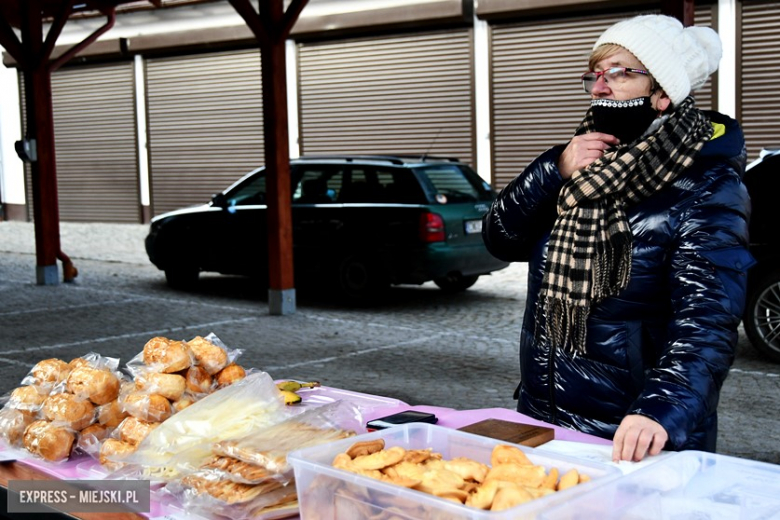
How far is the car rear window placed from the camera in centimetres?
1154

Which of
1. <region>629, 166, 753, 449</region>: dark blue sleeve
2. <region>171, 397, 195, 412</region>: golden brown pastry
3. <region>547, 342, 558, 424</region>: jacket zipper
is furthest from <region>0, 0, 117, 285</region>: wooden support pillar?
<region>629, 166, 753, 449</region>: dark blue sleeve

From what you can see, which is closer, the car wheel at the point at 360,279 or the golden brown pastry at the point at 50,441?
the golden brown pastry at the point at 50,441

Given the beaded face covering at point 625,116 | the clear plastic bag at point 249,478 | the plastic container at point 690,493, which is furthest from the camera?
the beaded face covering at point 625,116

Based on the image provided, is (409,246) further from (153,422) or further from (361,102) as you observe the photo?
(361,102)

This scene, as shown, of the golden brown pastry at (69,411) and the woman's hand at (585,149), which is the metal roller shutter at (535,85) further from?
the golden brown pastry at (69,411)

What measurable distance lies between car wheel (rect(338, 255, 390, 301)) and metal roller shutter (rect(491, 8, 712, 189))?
289 inches

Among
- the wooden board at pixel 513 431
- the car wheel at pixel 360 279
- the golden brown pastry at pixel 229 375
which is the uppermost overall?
the golden brown pastry at pixel 229 375

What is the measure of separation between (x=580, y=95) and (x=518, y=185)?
15.5 meters

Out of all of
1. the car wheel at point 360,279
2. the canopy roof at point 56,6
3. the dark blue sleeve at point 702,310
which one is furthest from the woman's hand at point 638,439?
the canopy roof at point 56,6

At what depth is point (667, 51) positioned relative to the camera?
2670 millimetres

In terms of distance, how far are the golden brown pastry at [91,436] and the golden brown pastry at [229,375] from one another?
35 centimetres

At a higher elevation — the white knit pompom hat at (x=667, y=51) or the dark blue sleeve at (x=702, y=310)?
the white knit pompom hat at (x=667, y=51)

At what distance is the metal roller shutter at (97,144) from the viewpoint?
81.5 ft

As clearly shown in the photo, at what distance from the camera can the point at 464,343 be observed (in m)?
9.38
